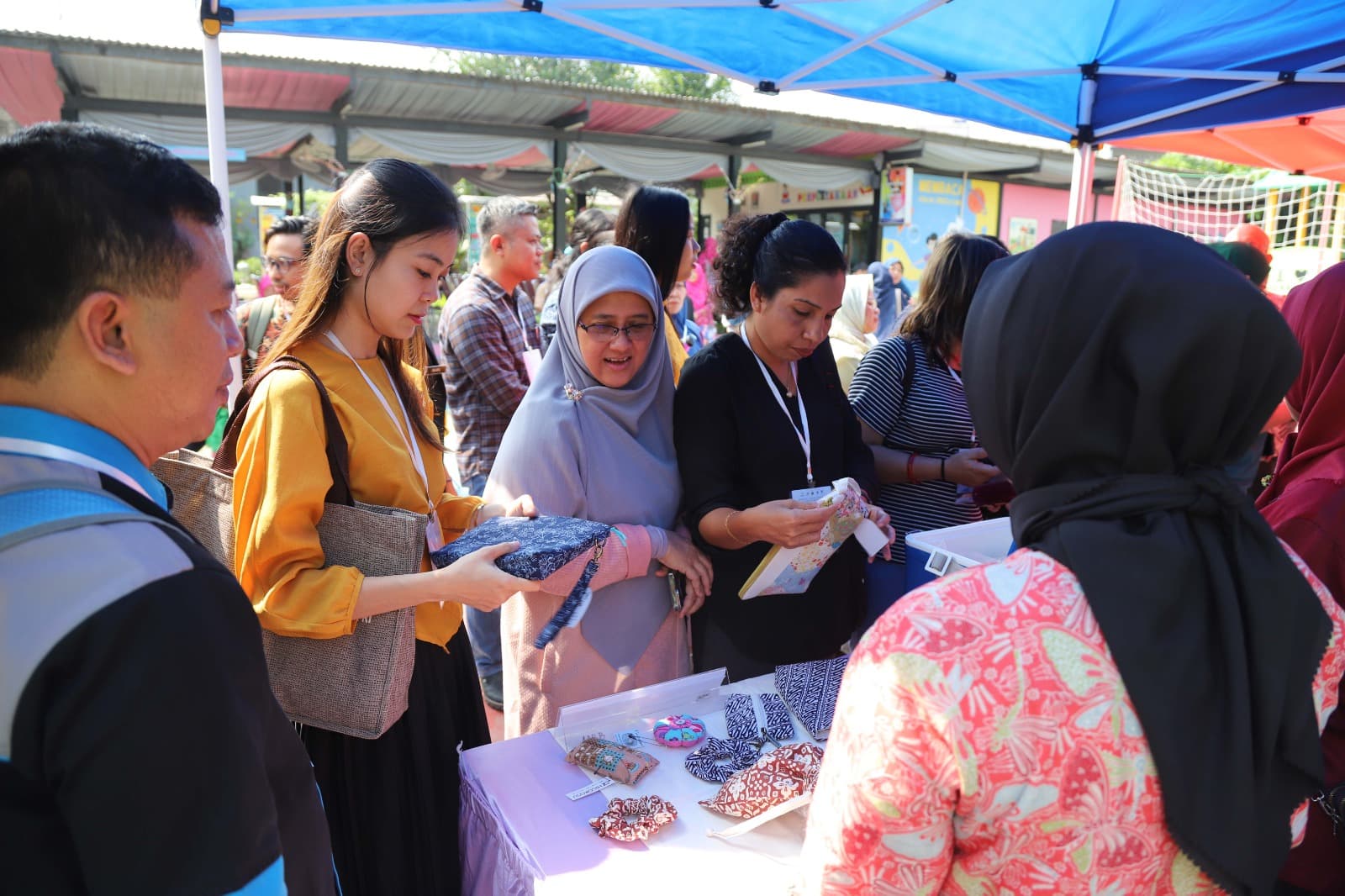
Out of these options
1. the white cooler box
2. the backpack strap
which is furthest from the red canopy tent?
the backpack strap

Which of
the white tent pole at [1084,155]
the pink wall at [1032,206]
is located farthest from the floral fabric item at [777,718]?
the pink wall at [1032,206]

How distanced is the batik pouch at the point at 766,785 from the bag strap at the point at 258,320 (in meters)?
3.50

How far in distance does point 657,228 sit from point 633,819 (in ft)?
6.65

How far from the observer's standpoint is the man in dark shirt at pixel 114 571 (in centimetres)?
62

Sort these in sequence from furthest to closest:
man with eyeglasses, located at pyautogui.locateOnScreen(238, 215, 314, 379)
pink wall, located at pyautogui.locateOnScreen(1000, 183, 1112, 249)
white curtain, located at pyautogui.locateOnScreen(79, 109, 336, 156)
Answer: pink wall, located at pyautogui.locateOnScreen(1000, 183, 1112, 249), white curtain, located at pyautogui.locateOnScreen(79, 109, 336, 156), man with eyeglasses, located at pyautogui.locateOnScreen(238, 215, 314, 379)

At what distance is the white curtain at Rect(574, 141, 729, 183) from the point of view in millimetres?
10836

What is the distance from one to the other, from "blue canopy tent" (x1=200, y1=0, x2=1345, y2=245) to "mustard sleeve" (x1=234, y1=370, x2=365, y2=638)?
1.87m

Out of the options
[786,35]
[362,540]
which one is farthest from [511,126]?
[362,540]

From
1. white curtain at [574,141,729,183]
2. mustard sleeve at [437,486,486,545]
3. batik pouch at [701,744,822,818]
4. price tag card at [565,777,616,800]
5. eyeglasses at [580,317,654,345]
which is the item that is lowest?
price tag card at [565,777,616,800]

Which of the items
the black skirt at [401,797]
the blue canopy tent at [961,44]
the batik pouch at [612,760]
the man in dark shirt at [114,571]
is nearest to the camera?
the man in dark shirt at [114,571]

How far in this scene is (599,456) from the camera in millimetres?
2037

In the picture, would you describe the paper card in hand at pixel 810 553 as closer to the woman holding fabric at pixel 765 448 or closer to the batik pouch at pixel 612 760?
the woman holding fabric at pixel 765 448

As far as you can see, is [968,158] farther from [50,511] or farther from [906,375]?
[50,511]

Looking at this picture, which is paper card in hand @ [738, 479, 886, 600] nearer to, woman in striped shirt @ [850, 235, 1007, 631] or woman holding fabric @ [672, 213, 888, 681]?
woman holding fabric @ [672, 213, 888, 681]
